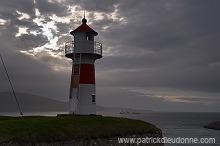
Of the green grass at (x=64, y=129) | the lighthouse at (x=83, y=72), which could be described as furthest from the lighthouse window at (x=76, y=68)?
the green grass at (x=64, y=129)

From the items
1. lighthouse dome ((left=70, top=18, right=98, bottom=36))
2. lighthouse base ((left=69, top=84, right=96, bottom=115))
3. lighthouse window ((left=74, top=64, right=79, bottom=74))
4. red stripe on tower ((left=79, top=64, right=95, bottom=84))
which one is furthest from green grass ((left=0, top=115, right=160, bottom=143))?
lighthouse dome ((left=70, top=18, right=98, bottom=36))

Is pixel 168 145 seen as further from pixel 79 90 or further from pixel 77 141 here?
pixel 77 141

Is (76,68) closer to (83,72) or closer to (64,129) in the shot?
(83,72)

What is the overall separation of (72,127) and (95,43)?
1162cm

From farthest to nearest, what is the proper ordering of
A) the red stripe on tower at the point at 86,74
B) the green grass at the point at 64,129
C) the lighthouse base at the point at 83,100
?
the red stripe on tower at the point at 86,74 → the lighthouse base at the point at 83,100 → the green grass at the point at 64,129

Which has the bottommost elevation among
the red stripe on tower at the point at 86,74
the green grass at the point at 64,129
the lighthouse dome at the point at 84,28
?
the green grass at the point at 64,129

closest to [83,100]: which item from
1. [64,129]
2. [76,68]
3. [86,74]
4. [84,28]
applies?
[86,74]

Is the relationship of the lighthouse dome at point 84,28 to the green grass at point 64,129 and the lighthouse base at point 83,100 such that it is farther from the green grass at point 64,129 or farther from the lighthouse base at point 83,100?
the green grass at point 64,129

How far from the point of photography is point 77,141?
64.0 ft

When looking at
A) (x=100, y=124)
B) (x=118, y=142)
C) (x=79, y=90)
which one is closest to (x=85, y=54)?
(x=79, y=90)

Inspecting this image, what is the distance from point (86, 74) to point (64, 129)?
Result: 9471 millimetres

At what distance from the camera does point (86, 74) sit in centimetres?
2814

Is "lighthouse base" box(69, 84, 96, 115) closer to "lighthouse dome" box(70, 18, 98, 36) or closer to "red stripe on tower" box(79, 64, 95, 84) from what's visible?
"red stripe on tower" box(79, 64, 95, 84)

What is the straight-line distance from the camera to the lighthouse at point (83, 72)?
27828 millimetres
